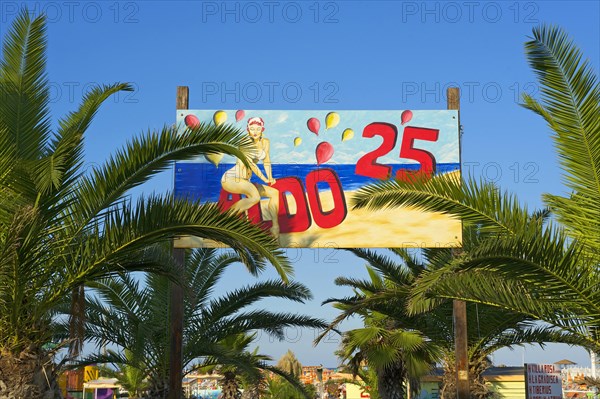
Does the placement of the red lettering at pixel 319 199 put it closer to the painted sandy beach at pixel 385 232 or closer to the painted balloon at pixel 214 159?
the painted sandy beach at pixel 385 232

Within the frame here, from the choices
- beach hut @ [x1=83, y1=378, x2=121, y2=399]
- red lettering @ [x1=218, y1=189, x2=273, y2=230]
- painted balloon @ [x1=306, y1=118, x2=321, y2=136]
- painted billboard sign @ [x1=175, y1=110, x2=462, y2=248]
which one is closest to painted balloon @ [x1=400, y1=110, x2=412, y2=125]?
painted billboard sign @ [x1=175, y1=110, x2=462, y2=248]

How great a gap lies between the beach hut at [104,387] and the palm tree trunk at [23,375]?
114ft

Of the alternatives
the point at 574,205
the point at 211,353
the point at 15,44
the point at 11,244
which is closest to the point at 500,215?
the point at 574,205

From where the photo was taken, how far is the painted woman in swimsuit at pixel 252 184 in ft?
50.0

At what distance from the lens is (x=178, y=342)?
13.7 meters

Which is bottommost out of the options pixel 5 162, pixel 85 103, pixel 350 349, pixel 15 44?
pixel 350 349

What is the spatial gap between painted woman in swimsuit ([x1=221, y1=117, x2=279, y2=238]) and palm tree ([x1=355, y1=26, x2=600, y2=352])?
4694mm

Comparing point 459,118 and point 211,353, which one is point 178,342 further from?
point 459,118

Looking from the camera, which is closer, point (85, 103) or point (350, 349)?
point (85, 103)

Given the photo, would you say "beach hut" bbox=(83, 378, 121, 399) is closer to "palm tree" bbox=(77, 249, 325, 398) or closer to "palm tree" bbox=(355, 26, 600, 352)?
"palm tree" bbox=(77, 249, 325, 398)

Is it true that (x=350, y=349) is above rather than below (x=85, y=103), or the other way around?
below

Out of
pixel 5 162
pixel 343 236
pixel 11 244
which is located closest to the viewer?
pixel 11 244

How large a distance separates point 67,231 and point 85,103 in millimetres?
1724

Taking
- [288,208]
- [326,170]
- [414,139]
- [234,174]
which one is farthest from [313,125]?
[414,139]
